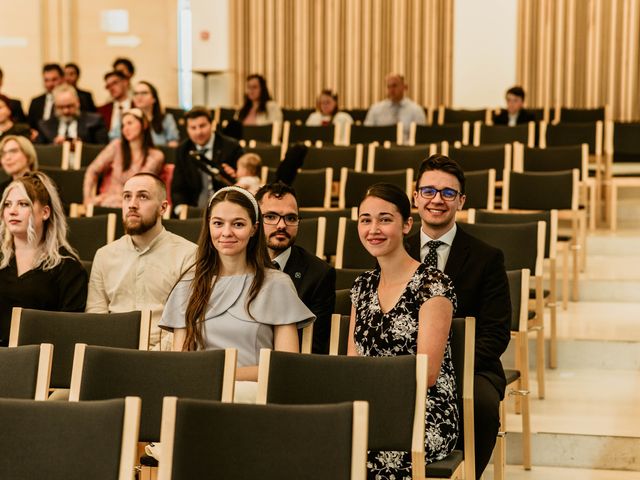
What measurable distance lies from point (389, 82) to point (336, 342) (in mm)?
8087

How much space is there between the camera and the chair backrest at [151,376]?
3.37 metres

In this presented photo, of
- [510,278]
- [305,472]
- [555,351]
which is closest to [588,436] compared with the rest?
[510,278]

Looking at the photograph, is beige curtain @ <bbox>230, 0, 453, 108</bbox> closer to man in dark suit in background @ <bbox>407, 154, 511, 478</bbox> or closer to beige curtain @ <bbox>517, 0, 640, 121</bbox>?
beige curtain @ <bbox>517, 0, 640, 121</bbox>

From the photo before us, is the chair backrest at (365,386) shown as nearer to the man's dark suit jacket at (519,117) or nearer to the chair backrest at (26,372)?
the chair backrest at (26,372)

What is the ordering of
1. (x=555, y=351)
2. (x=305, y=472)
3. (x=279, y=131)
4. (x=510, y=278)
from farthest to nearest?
(x=279, y=131)
(x=555, y=351)
(x=510, y=278)
(x=305, y=472)

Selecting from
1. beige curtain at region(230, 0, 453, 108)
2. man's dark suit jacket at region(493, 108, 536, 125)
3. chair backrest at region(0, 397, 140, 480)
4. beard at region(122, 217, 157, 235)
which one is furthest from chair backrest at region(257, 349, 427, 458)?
beige curtain at region(230, 0, 453, 108)

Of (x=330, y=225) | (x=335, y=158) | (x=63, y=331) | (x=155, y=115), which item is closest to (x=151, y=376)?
(x=63, y=331)

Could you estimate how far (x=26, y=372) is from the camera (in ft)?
11.2

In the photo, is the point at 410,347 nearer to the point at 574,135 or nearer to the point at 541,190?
the point at 541,190

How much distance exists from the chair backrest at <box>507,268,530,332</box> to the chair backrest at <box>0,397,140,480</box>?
2.62m

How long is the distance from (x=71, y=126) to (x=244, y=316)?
21.1ft

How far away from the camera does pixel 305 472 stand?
2.79 metres

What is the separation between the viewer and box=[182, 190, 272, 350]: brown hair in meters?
3.92

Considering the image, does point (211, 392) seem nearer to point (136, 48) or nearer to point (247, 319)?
point (247, 319)
